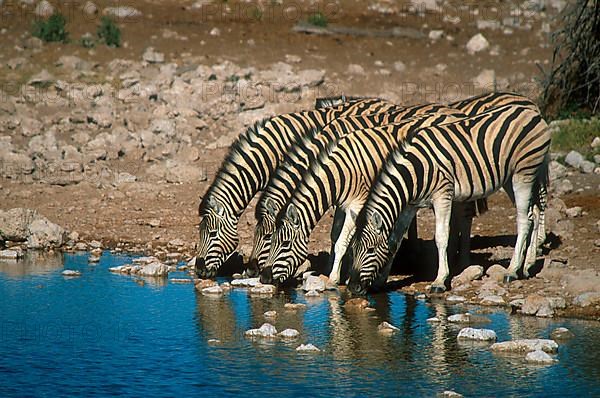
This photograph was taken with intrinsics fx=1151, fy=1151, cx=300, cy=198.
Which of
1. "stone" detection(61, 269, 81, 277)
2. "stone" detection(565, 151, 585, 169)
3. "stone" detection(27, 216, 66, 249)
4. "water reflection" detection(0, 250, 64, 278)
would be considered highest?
"stone" detection(565, 151, 585, 169)

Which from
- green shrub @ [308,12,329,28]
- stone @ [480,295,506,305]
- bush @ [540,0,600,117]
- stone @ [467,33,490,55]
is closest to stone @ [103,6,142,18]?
green shrub @ [308,12,329,28]

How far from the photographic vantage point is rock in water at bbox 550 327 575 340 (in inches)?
358

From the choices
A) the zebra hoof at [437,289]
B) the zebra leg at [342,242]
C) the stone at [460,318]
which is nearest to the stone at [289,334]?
the stone at [460,318]

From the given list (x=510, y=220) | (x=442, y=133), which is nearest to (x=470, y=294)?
(x=442, y=133)

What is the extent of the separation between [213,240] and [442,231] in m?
2.26

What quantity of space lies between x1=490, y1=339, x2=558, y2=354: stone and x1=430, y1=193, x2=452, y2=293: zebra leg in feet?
6.32

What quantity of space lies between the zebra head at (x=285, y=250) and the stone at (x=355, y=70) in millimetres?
10512

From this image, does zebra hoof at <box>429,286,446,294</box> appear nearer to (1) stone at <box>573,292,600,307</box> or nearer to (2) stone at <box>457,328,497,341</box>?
(1) stone at <box>573,292,600,307</box>

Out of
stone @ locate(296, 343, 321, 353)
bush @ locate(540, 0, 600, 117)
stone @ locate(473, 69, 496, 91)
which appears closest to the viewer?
stone @ locate(296, 343, 321, 353)

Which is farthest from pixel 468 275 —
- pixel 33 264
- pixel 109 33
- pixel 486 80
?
pixel 109 33

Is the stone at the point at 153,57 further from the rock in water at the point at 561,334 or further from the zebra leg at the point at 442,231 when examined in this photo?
the rock in water at the point at 561,334

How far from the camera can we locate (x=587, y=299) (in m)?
9.98

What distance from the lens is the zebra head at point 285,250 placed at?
1060 cm

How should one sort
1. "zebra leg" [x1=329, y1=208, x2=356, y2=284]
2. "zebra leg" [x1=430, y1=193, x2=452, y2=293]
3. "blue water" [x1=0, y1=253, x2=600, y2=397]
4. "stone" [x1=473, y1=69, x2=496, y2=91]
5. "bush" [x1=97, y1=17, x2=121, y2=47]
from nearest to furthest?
1. "blue water" [x1=0, y1=253, x2=600, y2=397]
2. "zebra leg" [x1=430, y1=193, x2=452, y2=293]
3. "zebra leg" [x1=329, y1=208, x2=356, y2=284]
4. "stone" [x1=473, y1=69, x2=496, y2=91]
5. "bush" [x1=97, y1=17, x2=121, y2=47]
